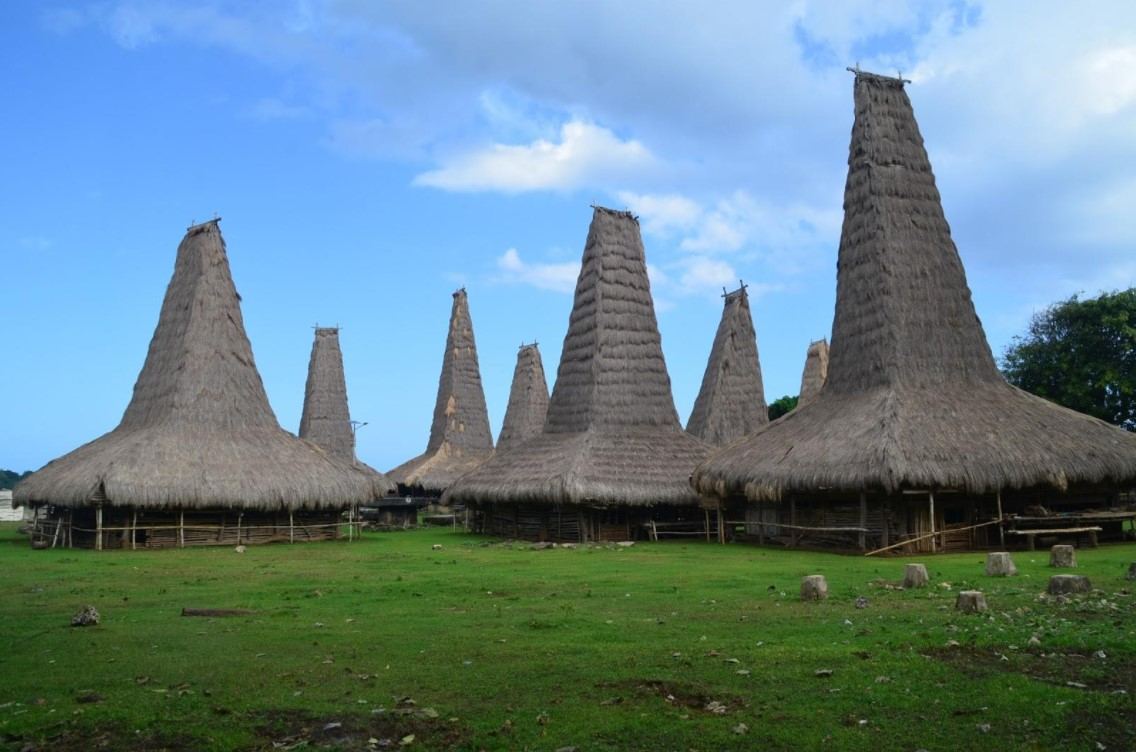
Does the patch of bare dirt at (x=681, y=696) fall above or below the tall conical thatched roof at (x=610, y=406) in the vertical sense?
below

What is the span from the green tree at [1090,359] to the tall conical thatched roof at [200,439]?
2596cm

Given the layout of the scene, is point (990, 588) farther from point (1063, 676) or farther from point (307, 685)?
point (307, 685)

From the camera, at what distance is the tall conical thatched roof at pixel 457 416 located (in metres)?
44.6

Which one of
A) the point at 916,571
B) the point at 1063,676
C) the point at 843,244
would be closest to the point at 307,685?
the point at 1063,676

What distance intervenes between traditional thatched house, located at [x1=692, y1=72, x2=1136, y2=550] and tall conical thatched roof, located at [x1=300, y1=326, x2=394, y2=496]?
2497 cm

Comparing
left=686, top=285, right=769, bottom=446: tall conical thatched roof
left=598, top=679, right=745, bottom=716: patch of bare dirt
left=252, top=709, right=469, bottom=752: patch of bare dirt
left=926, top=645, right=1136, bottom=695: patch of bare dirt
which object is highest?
left=686, top=285, right=769, bottom=446: tall conical thatched roof

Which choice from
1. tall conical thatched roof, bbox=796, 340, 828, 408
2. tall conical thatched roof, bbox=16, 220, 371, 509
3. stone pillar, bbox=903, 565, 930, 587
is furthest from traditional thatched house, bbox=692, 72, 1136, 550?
tall conical thatched roof, bbox=796, 340, 828, 408

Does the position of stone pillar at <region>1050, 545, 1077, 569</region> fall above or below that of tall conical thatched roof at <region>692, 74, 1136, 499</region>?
below

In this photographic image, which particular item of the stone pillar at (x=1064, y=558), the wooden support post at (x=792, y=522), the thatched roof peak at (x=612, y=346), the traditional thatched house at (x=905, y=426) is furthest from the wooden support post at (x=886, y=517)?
the thatched roof peak at (x=612, y=346)

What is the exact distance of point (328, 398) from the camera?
154ft

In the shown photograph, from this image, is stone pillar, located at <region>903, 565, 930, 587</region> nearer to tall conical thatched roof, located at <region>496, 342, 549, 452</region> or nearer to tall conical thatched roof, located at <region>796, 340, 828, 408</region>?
tall conical thatched roof, located at <region>796, 340, 828, 408</region>

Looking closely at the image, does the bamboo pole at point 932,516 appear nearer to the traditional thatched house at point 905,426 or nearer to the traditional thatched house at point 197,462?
the traditional thatched house at point 905,426

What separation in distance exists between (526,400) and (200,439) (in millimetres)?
22045

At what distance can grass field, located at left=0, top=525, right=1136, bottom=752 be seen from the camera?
20.6 feet
